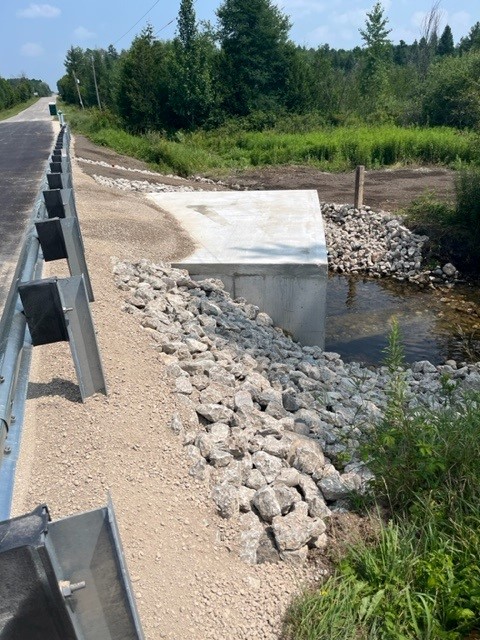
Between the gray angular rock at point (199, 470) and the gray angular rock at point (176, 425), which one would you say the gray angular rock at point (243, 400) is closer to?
the gray angular rock at point (176, 425)

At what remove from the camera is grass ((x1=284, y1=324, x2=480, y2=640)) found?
114 inches

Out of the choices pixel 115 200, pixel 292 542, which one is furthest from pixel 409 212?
pixel 292 542

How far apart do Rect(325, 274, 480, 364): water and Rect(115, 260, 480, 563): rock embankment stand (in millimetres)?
990

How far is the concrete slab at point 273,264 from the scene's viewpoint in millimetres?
Answer: 7996

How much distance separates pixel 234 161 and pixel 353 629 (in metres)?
20.9

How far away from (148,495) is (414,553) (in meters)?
1.57

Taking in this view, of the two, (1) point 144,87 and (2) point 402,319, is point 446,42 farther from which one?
(2) point 402,319

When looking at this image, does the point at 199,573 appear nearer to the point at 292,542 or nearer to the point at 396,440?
the point at 292,542

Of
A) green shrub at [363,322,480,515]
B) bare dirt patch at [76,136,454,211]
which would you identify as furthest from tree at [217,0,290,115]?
green shrub at [363,322,480,515]

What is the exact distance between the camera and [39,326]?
3.16 m

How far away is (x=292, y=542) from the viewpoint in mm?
3420

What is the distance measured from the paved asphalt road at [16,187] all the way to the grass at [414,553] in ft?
13.9

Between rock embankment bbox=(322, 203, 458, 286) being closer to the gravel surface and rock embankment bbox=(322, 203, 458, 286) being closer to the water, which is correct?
the water

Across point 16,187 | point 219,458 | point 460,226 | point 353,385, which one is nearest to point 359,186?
point 460,226
